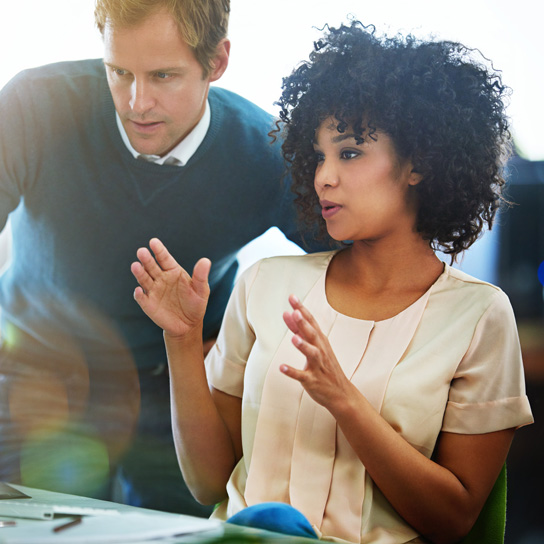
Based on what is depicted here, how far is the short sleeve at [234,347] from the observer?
1.28 metres

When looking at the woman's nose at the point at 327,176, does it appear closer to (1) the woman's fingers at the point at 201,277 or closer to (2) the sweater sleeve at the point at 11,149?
(1) the woman's fingers at the point at 201,277

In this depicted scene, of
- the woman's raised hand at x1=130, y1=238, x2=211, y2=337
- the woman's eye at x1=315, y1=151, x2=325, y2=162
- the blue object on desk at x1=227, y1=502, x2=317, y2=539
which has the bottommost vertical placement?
the blue object on desk at x1=227, y1=502, x2=317, y2=539

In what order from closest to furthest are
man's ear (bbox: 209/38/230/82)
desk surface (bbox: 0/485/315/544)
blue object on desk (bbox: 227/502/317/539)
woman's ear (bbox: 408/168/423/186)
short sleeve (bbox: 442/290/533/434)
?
desk surface (bbox: 0/485/315/544)
blue object on desk (bbox: 227/502/317/539)
short sleeve (bbox: 442/290/533/434)
woman's ear (bbox: 408/168/423/186)
man's ear (bbox: 209/38/230/82)

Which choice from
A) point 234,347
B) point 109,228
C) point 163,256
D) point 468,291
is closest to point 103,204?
point 109,228

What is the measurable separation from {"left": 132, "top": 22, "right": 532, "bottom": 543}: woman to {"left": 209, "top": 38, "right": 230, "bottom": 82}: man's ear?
15 centimetres

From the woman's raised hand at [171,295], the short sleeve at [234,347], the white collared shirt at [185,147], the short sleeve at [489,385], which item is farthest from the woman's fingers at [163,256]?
the short sleeve at [489,385]

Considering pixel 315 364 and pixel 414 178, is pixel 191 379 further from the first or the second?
pixel 414 178

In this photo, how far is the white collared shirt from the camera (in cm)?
139

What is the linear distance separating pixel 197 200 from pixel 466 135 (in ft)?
1.75

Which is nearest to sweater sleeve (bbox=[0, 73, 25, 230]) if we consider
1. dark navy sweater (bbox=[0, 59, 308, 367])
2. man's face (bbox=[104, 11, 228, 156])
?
dark navy sweater (bbox=[0, 59, 308, 367])

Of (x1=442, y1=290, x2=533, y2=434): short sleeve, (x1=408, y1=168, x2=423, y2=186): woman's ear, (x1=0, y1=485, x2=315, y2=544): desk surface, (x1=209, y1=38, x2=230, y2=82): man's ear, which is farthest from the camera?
(x1=209, y1=38, x2=230, y2=82): man's ear

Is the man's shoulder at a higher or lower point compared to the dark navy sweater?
higher

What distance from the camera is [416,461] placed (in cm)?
108

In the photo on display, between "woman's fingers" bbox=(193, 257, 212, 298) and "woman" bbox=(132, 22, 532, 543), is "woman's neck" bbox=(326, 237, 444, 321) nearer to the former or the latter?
"woman" bbox=(132, 22, 532, 543)
